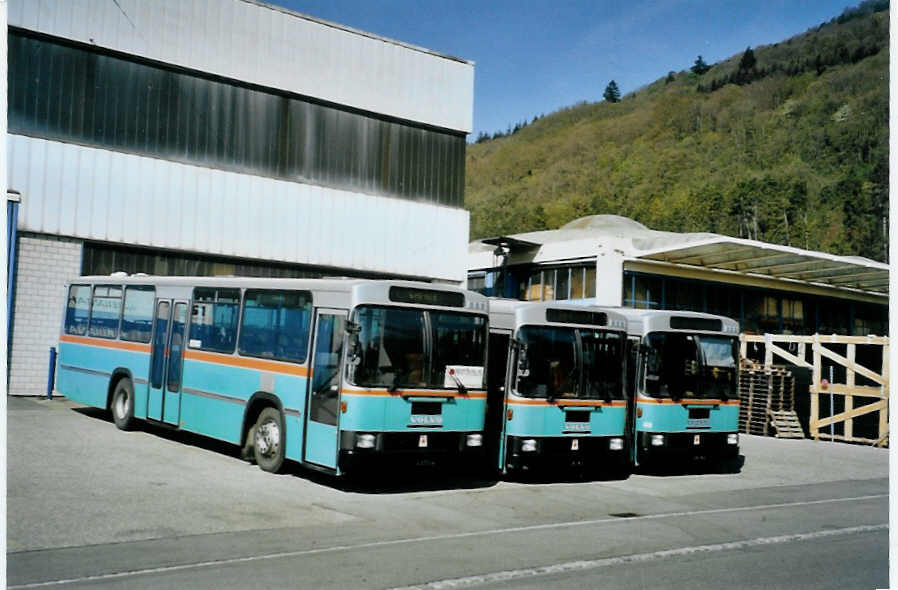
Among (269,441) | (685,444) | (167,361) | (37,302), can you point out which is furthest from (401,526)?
(37,302)

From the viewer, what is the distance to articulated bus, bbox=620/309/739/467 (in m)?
14.2

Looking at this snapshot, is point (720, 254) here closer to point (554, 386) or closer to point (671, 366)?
point (671, 366)

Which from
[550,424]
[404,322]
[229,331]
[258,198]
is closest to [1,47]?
[404,322]

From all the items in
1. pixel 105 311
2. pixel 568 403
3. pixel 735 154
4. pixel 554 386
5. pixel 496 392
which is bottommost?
pixel 568 403

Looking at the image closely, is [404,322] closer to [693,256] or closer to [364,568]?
[364,568]

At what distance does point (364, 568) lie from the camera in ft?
24.0

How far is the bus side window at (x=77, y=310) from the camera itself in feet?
56.4

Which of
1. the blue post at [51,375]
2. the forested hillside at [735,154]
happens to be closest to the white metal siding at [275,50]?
the forested hillside at [735,154]

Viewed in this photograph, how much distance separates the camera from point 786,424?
21484 millimetres

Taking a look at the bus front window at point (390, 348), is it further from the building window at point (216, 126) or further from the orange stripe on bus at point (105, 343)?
the building window at point (216, 126)

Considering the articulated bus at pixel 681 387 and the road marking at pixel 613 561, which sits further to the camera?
the articulated bus at pixel 681 387

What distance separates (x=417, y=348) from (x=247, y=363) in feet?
9.15

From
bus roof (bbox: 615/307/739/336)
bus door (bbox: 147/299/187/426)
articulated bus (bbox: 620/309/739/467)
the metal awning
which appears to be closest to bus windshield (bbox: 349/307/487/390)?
bus roof (bbox: 615/307/739/336)

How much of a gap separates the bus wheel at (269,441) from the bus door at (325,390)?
665 mm
